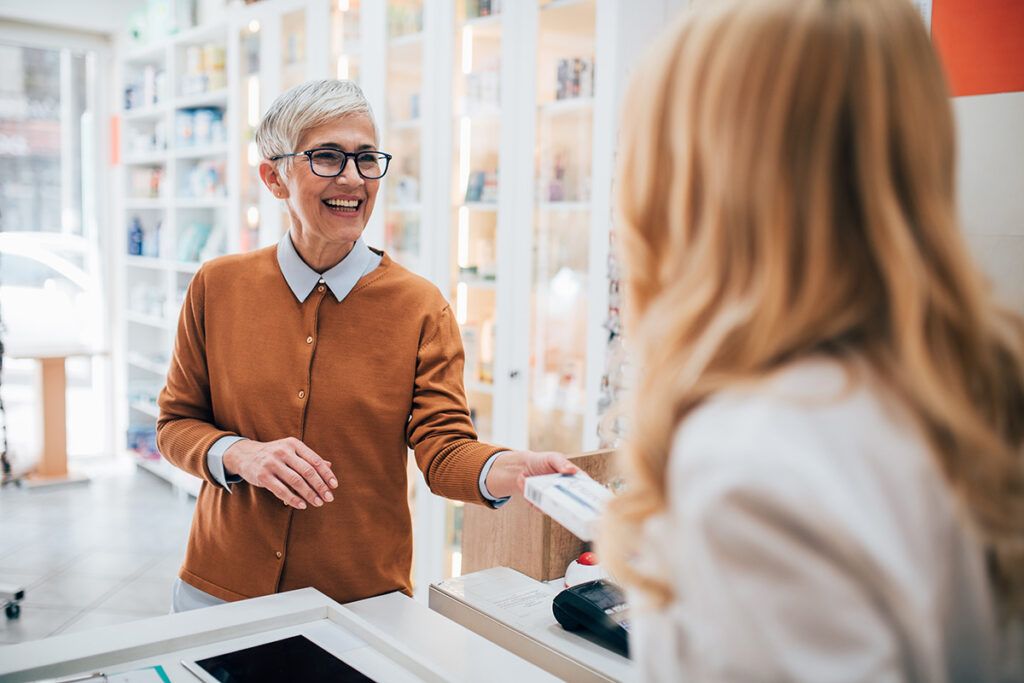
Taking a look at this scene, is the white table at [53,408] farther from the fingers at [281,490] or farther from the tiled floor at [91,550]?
the fingers at [281,490]

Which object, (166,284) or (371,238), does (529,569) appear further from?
(166,284)

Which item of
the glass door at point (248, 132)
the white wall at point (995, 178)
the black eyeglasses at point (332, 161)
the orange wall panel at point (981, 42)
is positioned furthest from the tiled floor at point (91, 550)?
the orange wall panel at point (981, 42)

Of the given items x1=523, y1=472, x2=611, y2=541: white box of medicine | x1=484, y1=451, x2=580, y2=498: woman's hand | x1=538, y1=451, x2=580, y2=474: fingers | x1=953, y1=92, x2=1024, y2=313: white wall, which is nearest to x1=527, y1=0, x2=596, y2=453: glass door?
x1=953, y1=92, x2=1024, y2=313: white wall

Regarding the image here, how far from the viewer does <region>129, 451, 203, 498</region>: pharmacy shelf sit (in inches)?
232

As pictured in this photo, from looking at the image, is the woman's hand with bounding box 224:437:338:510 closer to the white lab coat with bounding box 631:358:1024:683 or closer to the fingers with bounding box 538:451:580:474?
the fingers with bounding box 538:451:580:474

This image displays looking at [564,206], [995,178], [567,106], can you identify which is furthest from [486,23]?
[995,178]

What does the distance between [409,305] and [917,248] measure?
1349 millimetres

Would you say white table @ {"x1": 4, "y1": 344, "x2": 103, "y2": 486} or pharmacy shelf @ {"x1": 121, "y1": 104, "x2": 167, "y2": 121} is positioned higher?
pharmacy shelf @ {"x1": 121, "y1": 104, "x2": 167, "y2": 121}

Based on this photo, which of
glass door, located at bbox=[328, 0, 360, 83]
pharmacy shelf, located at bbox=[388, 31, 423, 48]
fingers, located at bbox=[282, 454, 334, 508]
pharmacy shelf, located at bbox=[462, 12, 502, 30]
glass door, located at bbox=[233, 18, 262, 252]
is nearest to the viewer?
fingers, located at bbox=[282, 454, 334, 508]

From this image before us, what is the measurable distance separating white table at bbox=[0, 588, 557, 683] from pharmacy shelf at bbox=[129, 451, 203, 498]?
430 centimetres

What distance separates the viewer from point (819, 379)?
1.96 feet

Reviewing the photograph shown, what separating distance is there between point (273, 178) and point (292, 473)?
2.33 ft

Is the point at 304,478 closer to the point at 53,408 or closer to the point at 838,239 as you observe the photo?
the point at 838,239

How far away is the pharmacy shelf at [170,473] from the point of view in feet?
19.3
